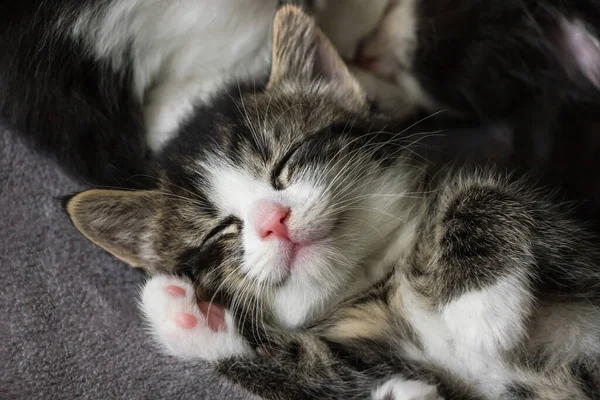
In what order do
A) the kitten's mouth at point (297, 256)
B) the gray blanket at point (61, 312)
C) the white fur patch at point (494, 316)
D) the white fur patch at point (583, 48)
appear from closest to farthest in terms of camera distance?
the white fur patch at point (494, 316), the kitten's mouth at point (297, 256), the white fur patch at point (583, 48), the gray blanket at point (61, 312)

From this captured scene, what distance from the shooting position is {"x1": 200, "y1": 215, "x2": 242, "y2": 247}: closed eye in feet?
3.37

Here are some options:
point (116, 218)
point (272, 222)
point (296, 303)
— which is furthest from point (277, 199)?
point (116, 218)

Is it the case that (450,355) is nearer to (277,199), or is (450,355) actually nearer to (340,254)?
(340,254)

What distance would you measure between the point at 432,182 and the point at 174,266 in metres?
0.48

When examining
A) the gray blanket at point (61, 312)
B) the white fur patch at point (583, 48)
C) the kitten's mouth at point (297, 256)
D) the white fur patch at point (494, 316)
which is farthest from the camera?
the gray blanket at point (61, 312)

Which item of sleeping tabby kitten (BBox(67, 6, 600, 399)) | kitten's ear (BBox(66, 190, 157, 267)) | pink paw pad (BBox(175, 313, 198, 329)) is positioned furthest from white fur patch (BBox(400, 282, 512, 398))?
kitten's ear (BBox(66, 190, 157, 267))

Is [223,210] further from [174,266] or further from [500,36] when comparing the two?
[500,36]

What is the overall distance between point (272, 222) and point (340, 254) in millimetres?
131

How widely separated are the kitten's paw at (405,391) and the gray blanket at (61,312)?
13.6 inches

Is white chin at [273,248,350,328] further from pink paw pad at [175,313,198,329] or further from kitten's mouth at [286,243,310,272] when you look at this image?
pink paw pad at [175,313,198,329]

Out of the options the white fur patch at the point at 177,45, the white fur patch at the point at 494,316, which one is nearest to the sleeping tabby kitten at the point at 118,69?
the white fur patch at the point at 177,45

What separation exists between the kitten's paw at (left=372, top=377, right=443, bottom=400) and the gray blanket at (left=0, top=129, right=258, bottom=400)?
0.34 m

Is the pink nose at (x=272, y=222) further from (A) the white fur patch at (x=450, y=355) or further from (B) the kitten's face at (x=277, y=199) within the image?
(A) the white fur patch at (x=450, y=355)

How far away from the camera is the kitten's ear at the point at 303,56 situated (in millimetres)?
1118
